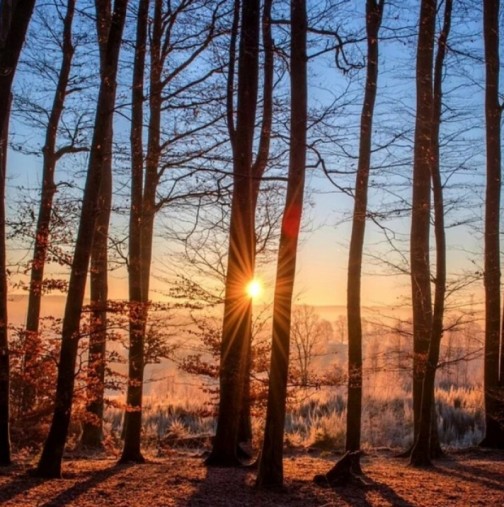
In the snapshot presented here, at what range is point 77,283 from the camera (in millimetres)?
7578

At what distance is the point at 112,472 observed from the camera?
842 centimetres

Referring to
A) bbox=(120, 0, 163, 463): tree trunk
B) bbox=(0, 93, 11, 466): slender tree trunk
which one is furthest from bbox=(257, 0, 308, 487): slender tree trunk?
bbox=(0, 93, 11, 466): slender tree trunk

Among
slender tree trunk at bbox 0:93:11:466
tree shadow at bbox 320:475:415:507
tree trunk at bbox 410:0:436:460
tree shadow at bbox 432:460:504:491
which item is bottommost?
tree shadow at bbox 432:460:504:491

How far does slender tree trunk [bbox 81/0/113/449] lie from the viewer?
906 centimetres

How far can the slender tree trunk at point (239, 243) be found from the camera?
28.7 ft

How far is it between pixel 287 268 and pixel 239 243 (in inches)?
71.3

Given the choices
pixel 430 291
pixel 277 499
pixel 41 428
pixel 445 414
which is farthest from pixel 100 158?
pixel 445 414

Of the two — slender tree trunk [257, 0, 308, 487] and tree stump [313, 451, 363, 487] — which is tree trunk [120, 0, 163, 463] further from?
tree stump [313, 451, 363, 487]

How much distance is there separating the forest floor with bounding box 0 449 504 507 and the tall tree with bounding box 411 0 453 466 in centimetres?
60

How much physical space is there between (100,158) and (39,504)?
4076 millimetres

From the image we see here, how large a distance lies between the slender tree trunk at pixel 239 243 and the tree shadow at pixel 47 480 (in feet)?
5.67

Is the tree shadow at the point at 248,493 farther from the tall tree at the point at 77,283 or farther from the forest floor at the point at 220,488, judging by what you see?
the tall tree at the point at 77,283

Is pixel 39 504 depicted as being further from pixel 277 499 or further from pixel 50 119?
pixel 50 119

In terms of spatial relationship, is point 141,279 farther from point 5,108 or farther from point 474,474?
point 474,474
